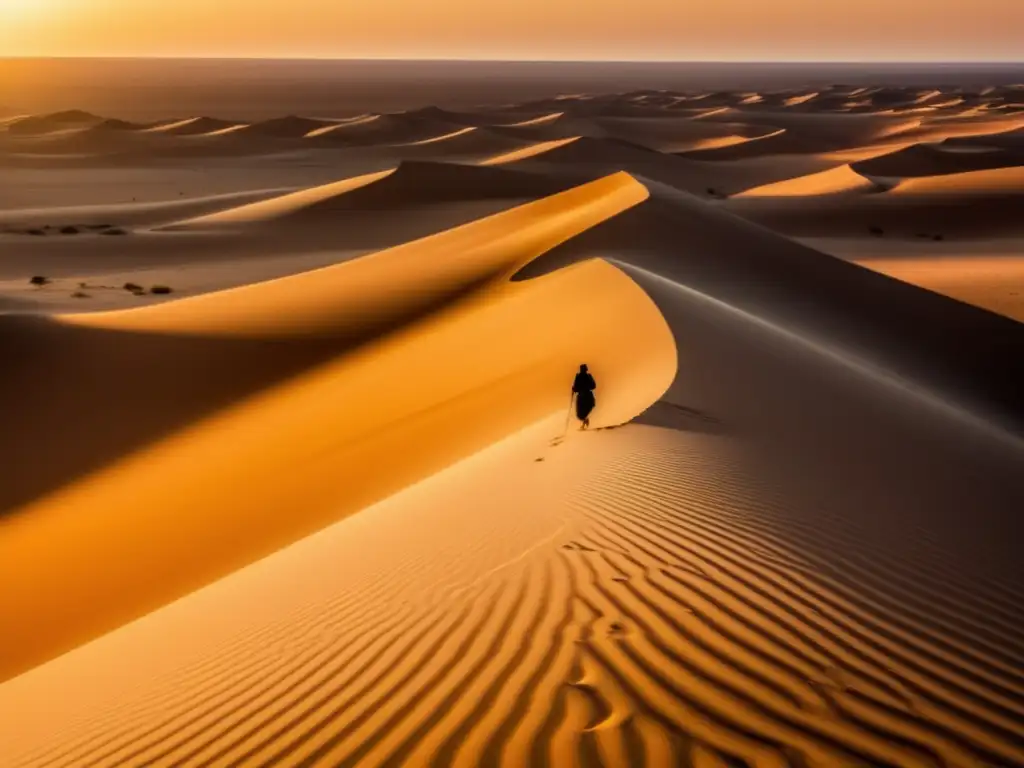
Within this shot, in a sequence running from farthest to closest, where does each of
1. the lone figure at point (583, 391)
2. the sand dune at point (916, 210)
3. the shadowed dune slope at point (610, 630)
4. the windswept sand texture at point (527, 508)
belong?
the sand dune at point (916, 210)
the lone figure at point (583, 391)
the windswept sand texture at point (527, 508)
the shadowed dune slope at point (610, 630)

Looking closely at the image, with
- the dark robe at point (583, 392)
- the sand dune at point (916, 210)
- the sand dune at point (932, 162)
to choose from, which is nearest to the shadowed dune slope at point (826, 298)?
the dark robe at point (583, 392)

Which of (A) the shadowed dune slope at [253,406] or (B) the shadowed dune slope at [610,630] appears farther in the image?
(A) the shadowed dune slope at [253,406]

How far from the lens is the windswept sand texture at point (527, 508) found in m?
3.84

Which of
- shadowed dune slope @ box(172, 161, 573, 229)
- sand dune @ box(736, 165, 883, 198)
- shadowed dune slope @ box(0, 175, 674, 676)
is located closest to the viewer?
shadowed dune slope @ box(0, 175, 674, 676)

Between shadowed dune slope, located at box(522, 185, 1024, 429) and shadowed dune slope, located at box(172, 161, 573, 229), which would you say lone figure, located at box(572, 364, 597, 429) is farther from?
shadowed dune slope, located at box(172, 161, 573, 229)

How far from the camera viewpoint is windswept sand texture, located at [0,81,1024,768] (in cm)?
384

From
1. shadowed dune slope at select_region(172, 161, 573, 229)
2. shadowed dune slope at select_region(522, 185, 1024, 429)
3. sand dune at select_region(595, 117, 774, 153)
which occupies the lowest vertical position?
sand dune at select_region(595, 117, 774, 153)

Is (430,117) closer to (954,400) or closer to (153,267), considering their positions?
(153,267)

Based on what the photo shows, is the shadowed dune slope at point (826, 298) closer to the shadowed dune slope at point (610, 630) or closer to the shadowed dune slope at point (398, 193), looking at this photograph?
the shadowed dune slope at point (610, 630)

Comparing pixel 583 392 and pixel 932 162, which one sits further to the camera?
pixel 932 162

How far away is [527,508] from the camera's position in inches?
252

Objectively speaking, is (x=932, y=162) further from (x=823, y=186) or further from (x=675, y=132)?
(x=675, y=132)

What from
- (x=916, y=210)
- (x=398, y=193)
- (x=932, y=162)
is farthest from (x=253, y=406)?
(x=932, y=162)

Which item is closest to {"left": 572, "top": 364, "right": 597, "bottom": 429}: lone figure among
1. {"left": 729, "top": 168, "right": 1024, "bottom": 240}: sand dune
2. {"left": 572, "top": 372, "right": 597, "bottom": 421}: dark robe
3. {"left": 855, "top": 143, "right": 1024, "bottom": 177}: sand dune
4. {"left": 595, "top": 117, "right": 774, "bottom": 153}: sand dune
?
{"left": 572, "top": 372, "right": 597, "bottom": 421}: dark robe
